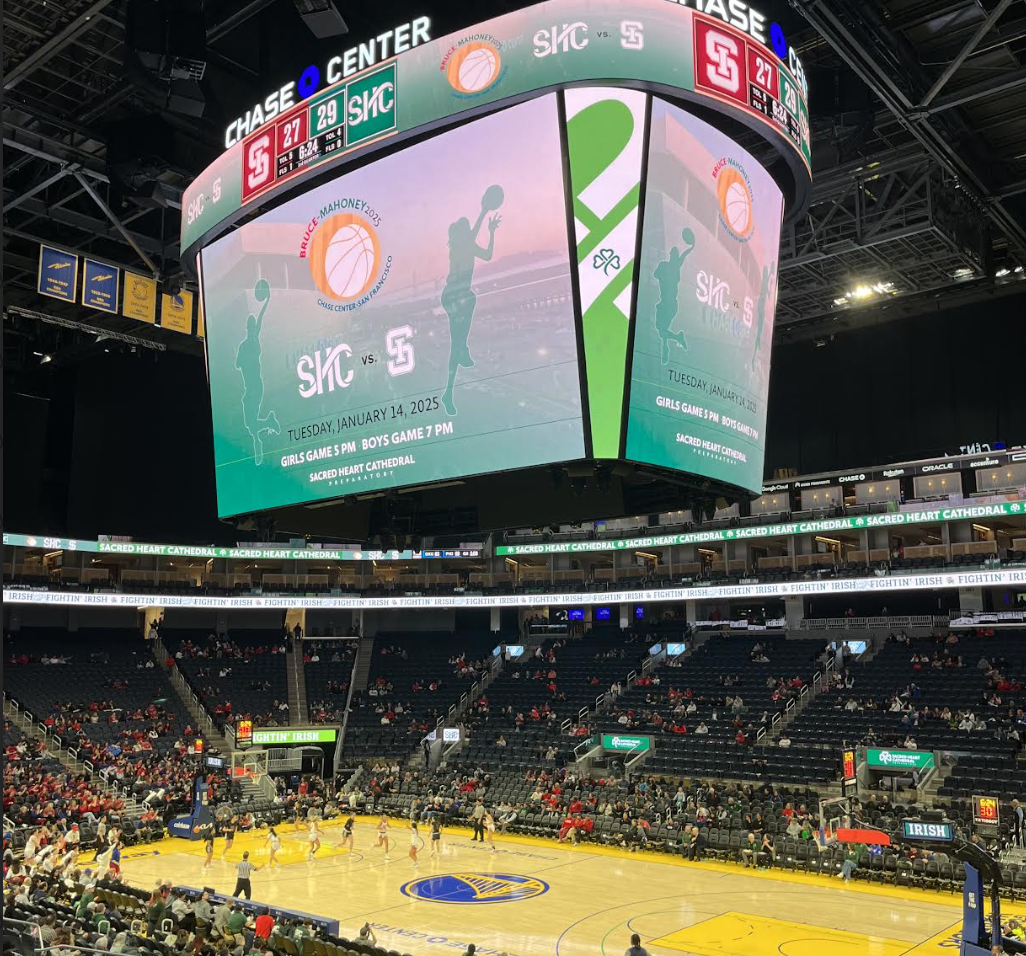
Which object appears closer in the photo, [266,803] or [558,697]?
[266,803]

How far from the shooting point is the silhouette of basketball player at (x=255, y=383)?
12.0 meters

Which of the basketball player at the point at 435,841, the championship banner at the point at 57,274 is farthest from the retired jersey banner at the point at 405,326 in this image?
the basketball player at the point at 435,841

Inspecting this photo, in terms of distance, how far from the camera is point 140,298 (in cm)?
2553

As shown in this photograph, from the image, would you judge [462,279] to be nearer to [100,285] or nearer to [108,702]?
[100,285]

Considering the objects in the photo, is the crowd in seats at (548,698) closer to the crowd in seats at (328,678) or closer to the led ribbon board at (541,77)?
the crowd in seats at (328,678)

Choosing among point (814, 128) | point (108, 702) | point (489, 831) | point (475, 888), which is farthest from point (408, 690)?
point (814, 128)

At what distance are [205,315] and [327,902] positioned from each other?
14.5 metres

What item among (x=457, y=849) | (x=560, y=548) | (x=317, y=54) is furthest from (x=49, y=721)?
(x=317, y=54)

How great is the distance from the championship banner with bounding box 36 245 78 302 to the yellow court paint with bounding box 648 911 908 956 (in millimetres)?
19374

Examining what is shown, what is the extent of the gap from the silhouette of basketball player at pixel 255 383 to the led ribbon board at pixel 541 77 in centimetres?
139

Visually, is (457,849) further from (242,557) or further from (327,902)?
(242,557)

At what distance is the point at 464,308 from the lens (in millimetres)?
10203

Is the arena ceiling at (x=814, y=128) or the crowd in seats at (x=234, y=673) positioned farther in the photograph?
the crowd in seats at (x=234, y=673)

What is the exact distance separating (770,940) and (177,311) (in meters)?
20.9
